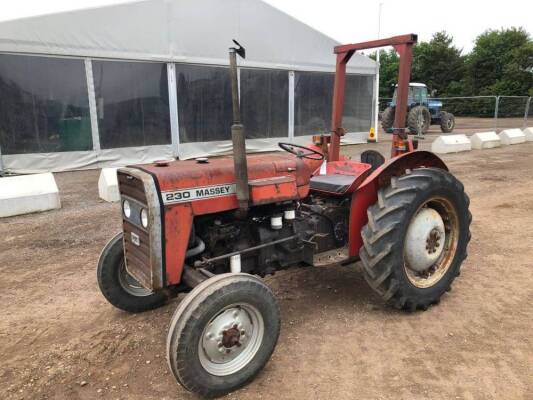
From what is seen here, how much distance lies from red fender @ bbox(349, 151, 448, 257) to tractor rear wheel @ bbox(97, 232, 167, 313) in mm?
1566

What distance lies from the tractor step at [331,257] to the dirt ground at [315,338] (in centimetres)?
40

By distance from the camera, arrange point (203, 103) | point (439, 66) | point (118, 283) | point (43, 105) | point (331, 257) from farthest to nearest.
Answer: point (439, 66) → point (203, 103) → point (43, 105) → point (331, 257) → point (118, 283)

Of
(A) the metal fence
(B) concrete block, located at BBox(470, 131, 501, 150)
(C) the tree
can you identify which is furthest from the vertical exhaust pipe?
(C) the tree

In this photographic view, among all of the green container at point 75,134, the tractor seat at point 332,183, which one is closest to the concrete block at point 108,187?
the green container at point 75,134

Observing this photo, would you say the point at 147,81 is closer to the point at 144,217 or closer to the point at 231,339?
the point at 144,217

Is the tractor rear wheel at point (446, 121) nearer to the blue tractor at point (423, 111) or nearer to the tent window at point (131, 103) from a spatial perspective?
the blue tractor at point (423, 111)

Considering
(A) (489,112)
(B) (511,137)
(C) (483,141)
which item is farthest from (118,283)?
(A) (489,112)

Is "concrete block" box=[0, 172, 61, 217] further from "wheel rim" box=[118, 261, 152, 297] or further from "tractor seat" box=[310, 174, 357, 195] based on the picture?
→ "tractor seat" box=[310, 174, 357, 195]

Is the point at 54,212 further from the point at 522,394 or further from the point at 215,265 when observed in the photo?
the point at 522,394

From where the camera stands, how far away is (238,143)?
2510 mm

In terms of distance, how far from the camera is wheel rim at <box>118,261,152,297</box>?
3295 mm

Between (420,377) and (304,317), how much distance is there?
97 centimetres

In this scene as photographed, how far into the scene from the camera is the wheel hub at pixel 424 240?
3.30m

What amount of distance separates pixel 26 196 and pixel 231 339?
5.09 meters
